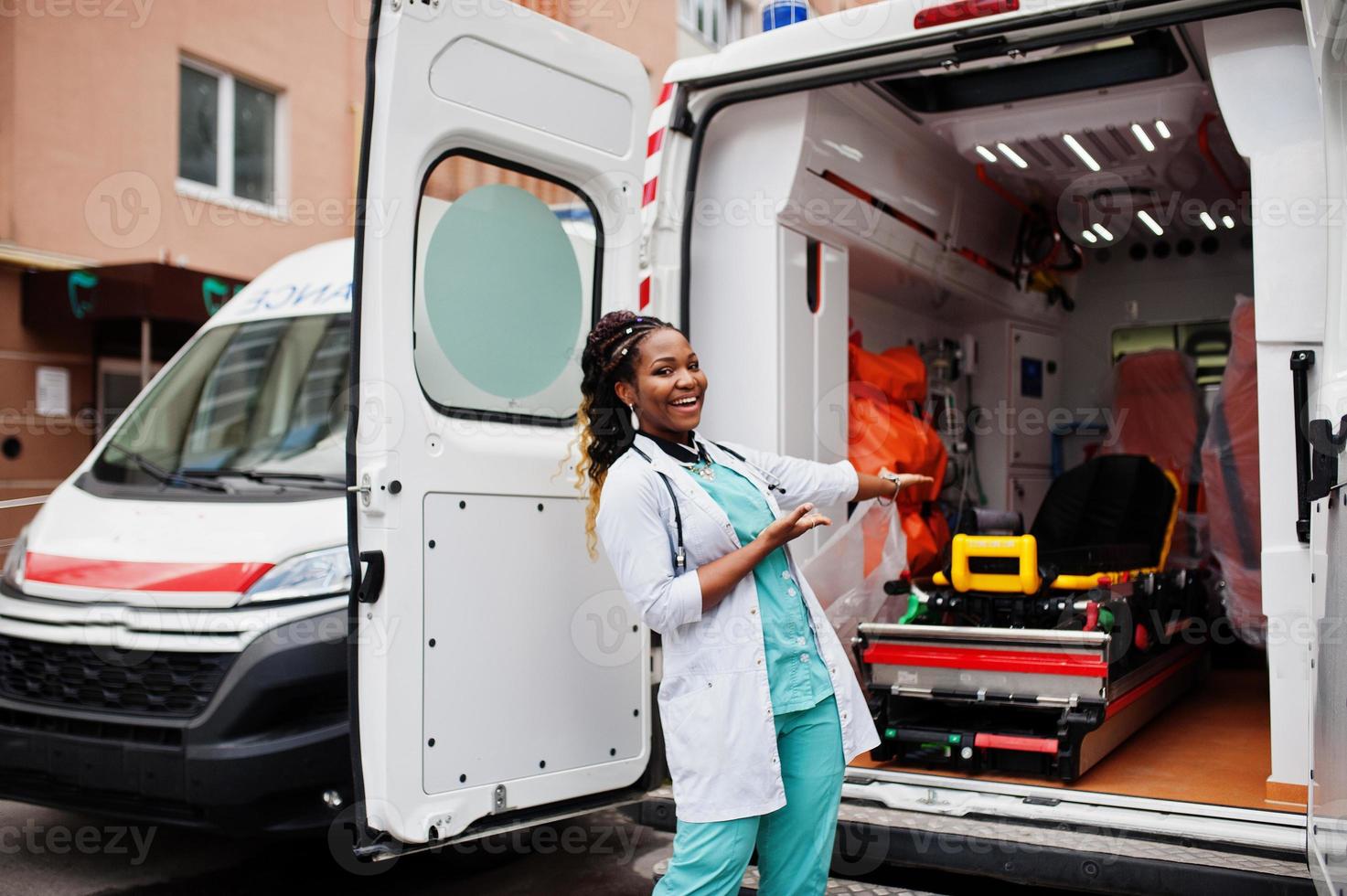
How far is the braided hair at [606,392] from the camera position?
297 cm

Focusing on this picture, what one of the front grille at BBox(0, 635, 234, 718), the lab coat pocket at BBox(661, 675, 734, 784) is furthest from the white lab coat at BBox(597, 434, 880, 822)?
the front grille at BBox(0, 635, 234, 718)

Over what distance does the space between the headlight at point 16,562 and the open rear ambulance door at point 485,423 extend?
217cm

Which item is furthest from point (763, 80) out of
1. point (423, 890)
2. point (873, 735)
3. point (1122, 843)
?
point (423, 890)

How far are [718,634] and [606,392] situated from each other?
0.67 metres

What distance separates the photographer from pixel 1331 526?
8.25ft

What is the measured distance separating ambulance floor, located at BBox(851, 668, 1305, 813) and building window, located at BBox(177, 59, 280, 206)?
29.9 feet

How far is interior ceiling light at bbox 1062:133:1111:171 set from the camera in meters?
5.75

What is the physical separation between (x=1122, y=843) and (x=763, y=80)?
2467mm

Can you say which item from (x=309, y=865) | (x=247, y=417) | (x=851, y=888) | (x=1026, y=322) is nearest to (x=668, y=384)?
(x=851, y=888)

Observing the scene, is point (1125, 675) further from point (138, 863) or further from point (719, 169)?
point (138, 863)

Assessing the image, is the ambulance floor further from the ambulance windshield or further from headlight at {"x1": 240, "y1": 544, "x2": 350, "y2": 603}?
the ambulance windshield

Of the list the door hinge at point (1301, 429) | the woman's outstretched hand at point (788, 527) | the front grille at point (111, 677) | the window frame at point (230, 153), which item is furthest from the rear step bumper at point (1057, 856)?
the window frame at point (230, 153)

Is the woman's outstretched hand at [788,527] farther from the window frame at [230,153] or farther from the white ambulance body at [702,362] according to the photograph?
the window frame at [230,153]

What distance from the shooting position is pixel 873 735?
2922 millimetres
